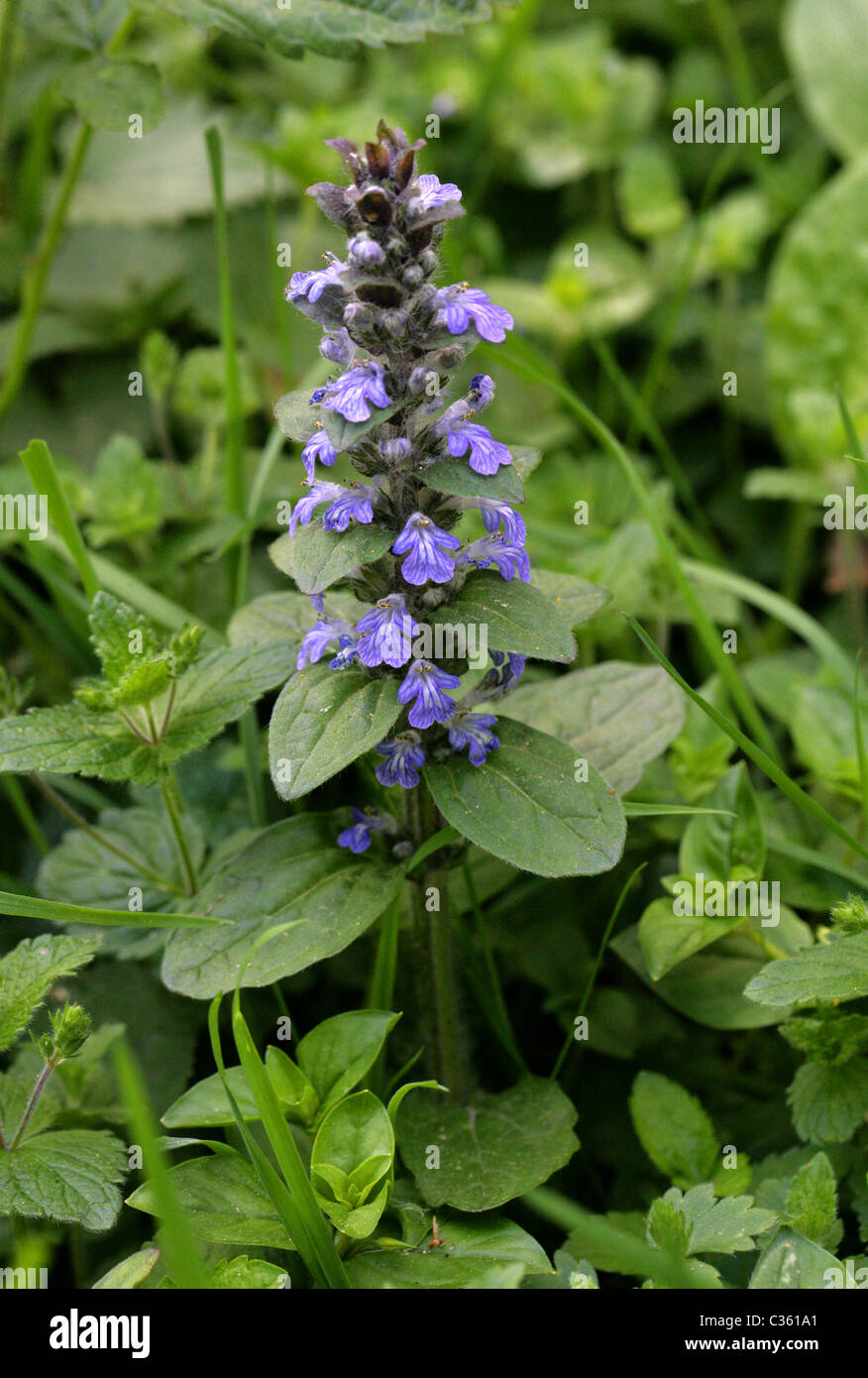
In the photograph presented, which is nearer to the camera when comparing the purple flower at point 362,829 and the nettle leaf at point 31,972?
the nettle leaf at point 31,972

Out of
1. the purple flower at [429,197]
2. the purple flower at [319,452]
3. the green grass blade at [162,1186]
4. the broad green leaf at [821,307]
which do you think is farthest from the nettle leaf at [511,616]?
the broad green leaf at [821,307]

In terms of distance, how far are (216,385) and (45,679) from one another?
0.94m

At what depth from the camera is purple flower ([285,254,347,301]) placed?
1682mm

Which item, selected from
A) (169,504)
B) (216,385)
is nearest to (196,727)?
(169,504)

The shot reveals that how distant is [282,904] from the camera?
6.22 feet

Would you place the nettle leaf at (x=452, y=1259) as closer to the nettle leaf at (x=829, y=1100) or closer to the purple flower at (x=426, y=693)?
the nettle leaf at (x=829, y=1100)

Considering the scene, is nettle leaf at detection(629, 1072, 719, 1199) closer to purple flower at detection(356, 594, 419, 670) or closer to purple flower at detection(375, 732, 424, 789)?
purple flower at detection(375, 732, 424, 789)

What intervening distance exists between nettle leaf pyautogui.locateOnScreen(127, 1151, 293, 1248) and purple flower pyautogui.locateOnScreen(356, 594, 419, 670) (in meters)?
0.85

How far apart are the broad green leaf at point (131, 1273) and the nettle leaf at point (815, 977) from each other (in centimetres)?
99

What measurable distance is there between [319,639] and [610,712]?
67cm

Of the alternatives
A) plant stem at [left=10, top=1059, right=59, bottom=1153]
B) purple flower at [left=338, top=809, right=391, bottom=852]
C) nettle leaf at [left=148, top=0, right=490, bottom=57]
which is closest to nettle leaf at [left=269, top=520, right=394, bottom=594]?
purple flower at [left=338, top=809, right=391, bottom=852]

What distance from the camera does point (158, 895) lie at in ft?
7.26

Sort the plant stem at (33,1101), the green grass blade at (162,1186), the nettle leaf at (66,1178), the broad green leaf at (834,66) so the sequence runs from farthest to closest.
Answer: the broad green leaf at (834,66), the plant stem at (33,1101), the nettle leaf at (66,1178), the green grass blade at (162,1186)

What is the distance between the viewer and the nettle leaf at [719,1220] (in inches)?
67.6
